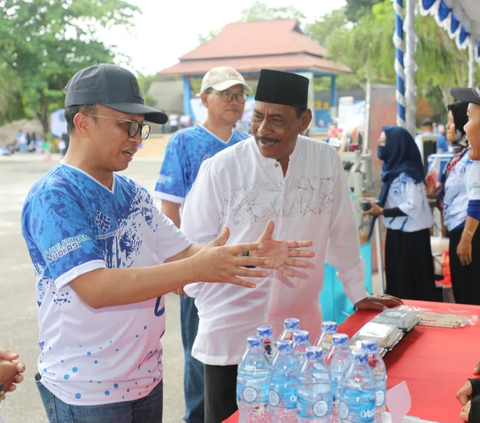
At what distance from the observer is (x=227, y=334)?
2170mm

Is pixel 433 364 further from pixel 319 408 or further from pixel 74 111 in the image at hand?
pixel 74 111

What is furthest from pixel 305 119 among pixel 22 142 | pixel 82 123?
pixel 22 142

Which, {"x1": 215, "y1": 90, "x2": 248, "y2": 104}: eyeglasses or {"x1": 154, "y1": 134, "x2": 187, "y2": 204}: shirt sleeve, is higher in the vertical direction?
{"x1": 215, "y1": 90, "x2": 248, "y2": 104}: eyeglasses

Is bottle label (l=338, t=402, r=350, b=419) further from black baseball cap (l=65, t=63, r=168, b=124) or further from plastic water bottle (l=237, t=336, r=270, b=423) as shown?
black baseball cap (l=65, t=63, r=168, b=124)

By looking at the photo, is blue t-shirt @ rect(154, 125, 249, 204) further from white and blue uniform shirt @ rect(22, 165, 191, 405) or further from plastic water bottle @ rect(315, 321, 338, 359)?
plastic water bottle @ rect(315, 321, 338, 359)

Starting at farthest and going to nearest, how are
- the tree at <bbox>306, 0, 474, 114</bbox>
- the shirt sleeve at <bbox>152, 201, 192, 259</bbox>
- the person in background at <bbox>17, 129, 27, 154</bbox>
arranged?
1. the person in background at <bbox>17, 129, 27, 154</bbox>
2. the tree at <bbox>306, 0, 474, 114</bbox>
3. the shirt sleeve at <bbox>152, 201, 192, 259</bbox>

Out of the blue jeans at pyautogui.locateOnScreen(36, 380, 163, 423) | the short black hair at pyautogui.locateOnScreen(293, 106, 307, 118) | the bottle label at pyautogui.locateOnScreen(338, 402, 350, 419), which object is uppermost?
the short black hair at pyautogui.locateOnScreen(293, 106, 307, 118)

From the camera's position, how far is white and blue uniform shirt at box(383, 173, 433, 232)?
4.23 metres

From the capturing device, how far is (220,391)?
2164 mm

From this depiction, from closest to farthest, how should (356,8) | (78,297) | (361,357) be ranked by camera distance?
(361,357) → (78,297) → (356,8)

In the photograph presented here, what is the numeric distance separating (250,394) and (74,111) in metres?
0.91

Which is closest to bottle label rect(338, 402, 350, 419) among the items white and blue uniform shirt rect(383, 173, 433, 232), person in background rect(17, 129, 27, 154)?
white and blue uniform shirt rect(383, 173, 433, 232)

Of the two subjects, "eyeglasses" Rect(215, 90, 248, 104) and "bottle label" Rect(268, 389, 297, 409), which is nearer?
"bottle label" Rect(268, 389, 297, 409)

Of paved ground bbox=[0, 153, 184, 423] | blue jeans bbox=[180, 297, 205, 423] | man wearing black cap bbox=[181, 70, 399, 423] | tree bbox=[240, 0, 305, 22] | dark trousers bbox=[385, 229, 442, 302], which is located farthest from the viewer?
tree bbox=[240, 0, 305, 22]
